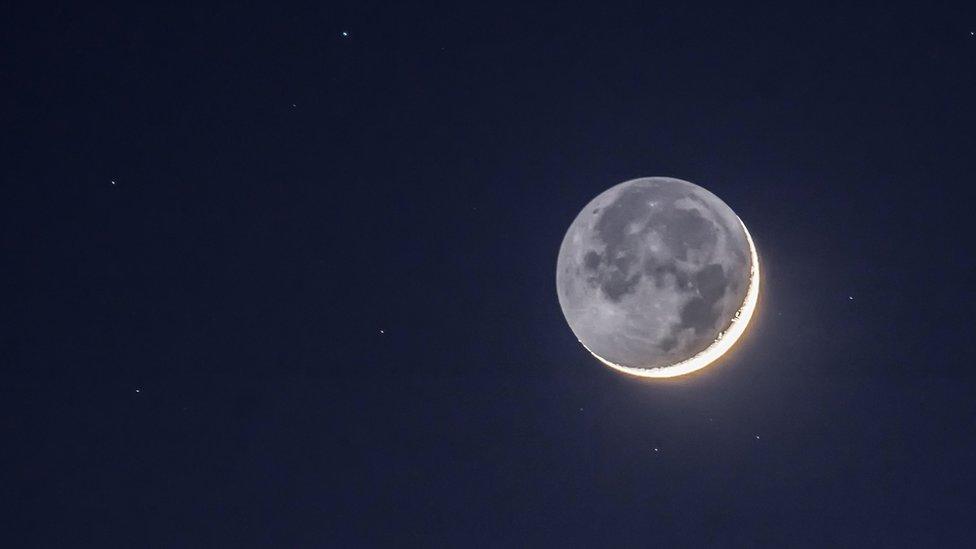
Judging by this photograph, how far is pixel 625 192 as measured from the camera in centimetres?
1202

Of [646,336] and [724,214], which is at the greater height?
[724,214]

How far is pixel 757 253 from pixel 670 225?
1516 mm

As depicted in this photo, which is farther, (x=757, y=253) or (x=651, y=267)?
(x=757, y=253)

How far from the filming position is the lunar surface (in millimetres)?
11406

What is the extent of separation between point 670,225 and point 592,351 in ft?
6.20

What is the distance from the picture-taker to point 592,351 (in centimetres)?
1208

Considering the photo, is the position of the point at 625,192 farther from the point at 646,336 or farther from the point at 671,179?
the point at 646,336

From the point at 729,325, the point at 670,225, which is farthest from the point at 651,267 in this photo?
the point at 729,325

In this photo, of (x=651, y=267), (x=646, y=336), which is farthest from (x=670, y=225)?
(x=646, y=336)

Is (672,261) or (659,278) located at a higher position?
(672,261)

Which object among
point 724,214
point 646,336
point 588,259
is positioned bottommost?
point 646,336

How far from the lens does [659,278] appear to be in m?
11.4

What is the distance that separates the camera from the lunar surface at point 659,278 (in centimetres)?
1141

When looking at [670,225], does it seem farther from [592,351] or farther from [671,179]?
[592,351]
